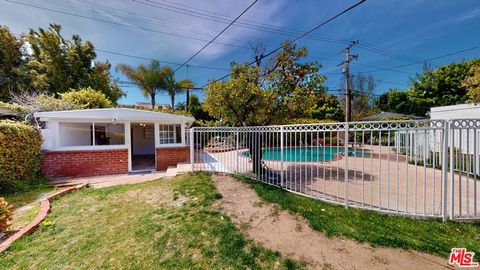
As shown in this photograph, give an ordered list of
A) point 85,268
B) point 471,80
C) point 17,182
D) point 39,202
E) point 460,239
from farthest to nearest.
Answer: point 471,80
point 17,182
point 39,202
point 460,239
point 85,268

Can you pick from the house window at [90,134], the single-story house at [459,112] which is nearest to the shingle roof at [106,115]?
the house window at [90,134]

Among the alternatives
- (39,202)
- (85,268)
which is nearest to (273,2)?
(85,268)

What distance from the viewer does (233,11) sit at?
27.7ft

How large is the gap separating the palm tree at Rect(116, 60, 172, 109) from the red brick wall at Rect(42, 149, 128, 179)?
16.7m

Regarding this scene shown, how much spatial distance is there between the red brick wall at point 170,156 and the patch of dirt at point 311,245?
641 cm

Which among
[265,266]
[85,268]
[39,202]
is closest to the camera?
[265,266]

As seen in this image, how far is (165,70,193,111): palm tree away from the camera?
25.0m

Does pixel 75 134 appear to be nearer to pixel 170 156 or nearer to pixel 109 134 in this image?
pixel 109 134

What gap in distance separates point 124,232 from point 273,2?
8.31 meters

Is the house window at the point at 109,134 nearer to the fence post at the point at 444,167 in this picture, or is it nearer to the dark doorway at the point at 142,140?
the dark doorway at the point at 142,140

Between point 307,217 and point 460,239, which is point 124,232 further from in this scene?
point 460,239

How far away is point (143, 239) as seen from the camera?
3598mm

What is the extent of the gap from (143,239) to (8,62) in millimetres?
22698

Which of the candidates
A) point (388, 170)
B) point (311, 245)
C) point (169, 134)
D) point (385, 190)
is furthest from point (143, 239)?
point (169, 134)
